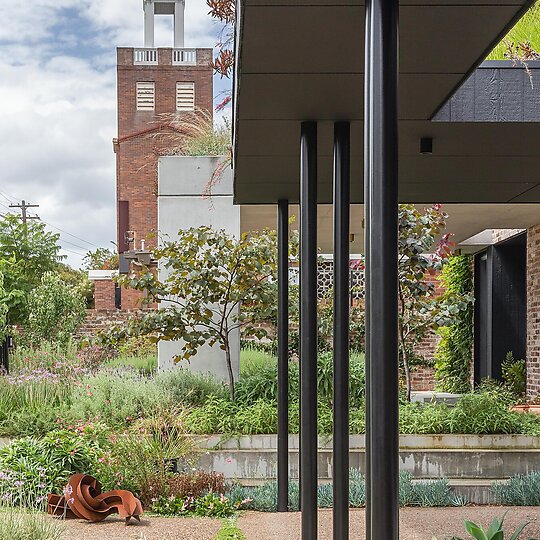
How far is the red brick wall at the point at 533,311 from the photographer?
452 inches

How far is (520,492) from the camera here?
6.98 metres

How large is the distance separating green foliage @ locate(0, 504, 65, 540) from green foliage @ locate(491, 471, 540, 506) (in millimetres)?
3688

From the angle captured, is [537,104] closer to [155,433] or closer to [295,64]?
[295,64]

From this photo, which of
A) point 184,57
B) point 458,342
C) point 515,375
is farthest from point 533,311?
point 184,57

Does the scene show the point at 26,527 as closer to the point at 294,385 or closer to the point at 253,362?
the point at 294,385

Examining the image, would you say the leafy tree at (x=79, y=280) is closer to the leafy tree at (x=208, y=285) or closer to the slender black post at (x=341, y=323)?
the leafy tree at (x=208, y=285)

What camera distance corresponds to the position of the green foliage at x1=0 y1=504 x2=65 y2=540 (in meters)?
4.71

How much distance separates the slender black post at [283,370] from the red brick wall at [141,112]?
828 inches

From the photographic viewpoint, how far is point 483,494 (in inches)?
291

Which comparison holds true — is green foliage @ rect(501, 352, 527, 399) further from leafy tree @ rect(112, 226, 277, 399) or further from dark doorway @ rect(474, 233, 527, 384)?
leafy tree @ rect(112, 226, 277, 399)

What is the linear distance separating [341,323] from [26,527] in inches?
85.1

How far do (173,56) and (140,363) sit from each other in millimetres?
21929

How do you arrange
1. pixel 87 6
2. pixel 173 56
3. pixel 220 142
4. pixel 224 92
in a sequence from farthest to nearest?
pixel 87 6 < pixel 173 56 < pixel 220 142 < pixel 224 92

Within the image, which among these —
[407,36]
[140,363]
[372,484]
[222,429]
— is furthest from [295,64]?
[140,363]
